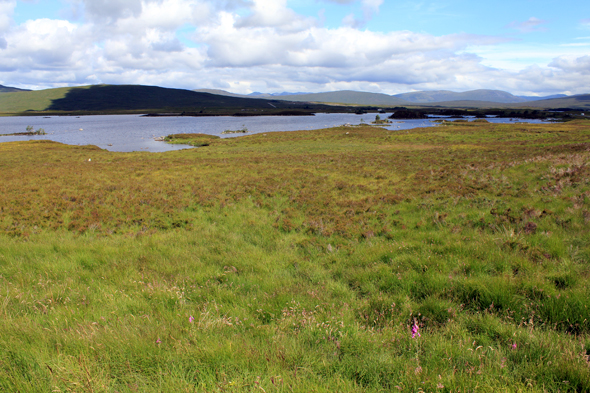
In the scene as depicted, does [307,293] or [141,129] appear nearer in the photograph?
[307,293]

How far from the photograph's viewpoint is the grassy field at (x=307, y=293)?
10.3 feet

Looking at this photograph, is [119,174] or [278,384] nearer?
[278,384]

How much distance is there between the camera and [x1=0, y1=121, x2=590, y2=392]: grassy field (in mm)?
3145

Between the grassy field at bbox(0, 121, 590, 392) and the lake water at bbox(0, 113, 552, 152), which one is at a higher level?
the lake water at bbox(0, 113, 552, 152)

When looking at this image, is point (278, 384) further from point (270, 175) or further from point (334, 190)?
point (270, 175)

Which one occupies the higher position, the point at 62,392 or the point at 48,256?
the point at 62,392

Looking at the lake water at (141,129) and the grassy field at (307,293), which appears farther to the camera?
the lake water at (141,129)

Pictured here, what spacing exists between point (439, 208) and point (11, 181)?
2486 centimetres

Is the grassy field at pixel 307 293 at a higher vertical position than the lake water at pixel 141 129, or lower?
lower

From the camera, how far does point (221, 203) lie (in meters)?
14.4

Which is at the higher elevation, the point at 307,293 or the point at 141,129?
the point at 141,129

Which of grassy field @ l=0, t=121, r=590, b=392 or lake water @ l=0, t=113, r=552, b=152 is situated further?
lake water @ l=0, t=113, r=552, b=152

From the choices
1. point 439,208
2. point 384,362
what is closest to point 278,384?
point 384,362

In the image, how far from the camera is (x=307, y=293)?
5715mm
